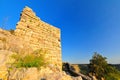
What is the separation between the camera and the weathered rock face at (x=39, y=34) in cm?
678

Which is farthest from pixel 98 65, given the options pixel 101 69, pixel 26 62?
pixel 26 62

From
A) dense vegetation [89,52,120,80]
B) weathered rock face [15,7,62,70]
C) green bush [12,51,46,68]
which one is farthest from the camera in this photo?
dense vegetation [89,52,120,80]

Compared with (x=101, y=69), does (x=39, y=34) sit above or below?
above

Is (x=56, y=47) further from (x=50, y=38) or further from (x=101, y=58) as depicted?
(x=101, y=58)

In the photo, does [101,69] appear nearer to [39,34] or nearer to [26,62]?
[39,34]

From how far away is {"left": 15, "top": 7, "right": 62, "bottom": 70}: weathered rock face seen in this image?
6.78 meters

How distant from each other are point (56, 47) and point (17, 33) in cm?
284

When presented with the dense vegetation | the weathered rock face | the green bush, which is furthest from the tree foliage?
the green bush

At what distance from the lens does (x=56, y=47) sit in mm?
8312

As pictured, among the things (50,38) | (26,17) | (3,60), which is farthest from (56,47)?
(3,60)

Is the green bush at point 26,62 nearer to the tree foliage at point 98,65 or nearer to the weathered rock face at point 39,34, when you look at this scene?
the weathered rock face at point 39,34

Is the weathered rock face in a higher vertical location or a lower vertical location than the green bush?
higher

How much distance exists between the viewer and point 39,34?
24.8 feet

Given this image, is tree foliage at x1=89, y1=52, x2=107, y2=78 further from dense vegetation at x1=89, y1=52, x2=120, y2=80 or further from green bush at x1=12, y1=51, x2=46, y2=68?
green bush at x1=12, y1=51, x2=46, y2=68
